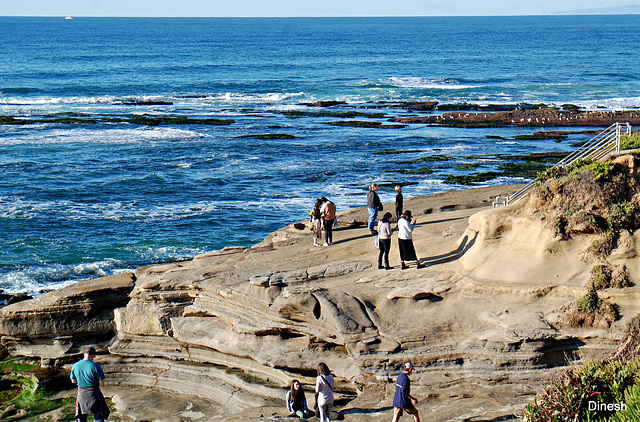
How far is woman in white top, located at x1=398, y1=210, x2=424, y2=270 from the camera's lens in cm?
1638

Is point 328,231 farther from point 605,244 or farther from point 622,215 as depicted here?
point 622,215

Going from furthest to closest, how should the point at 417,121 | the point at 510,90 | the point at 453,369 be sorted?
the point at 510,90
the point at 417,121
the point at 453,369

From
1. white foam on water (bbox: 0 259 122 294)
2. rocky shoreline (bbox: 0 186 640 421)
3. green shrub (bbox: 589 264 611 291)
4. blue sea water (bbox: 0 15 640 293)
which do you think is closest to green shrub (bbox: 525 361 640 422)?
rocky shoreline (bbox: 0 186 640 421)

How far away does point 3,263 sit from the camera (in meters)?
27.1

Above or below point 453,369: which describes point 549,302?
above

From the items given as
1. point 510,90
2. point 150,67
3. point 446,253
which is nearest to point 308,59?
point 150,67

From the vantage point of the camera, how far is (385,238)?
16.7 meters

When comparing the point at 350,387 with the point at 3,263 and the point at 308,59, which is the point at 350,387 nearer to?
the point at 3,263

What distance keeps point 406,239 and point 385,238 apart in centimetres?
53

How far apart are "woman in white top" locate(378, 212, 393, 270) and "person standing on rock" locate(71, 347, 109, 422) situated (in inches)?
281

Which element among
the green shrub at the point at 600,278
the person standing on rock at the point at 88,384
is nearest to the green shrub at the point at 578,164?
the green shrub at the point at 600,278

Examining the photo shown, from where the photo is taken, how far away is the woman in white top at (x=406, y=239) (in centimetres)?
1638

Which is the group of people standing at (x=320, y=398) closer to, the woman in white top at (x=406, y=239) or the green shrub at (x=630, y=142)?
the woman in white top at (x=406, y=239)

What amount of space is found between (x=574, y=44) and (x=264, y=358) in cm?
14869
